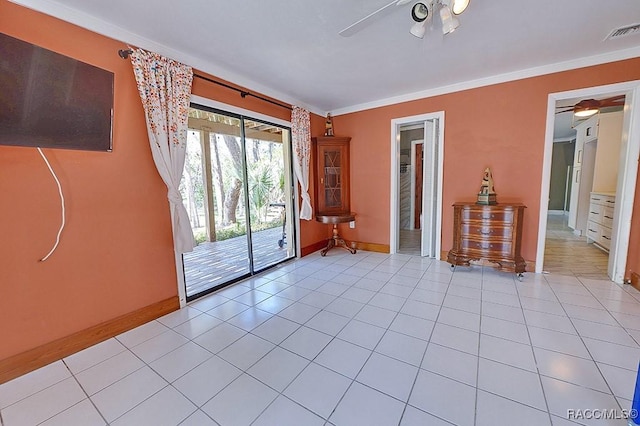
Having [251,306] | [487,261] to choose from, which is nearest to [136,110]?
[251,306]

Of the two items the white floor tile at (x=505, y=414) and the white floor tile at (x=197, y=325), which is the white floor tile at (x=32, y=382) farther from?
the white floor tile at (x=505, y=414)

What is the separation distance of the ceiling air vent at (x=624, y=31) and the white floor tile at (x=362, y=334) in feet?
10.8

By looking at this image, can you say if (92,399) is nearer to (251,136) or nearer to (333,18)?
(333,18)

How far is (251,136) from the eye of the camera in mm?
4332

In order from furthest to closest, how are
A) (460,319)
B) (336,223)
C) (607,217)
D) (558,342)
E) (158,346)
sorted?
1. (336,223)
2. (607,217)
3. (460,319)
4. (158,346)
5. (558,342)

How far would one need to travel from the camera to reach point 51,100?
5.37ft

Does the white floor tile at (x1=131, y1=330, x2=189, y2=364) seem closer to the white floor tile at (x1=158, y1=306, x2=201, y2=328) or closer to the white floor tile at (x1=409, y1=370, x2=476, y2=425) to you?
the white floor tile at (x1=158, y1=306, x2=201, y2=328)

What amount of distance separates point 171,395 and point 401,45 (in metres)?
3.23

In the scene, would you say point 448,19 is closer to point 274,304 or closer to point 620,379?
point 620,379

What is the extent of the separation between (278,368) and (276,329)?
0.46 meters

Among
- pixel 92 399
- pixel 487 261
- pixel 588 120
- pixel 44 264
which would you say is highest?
pixel 588 120

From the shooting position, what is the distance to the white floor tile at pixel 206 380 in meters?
1.48

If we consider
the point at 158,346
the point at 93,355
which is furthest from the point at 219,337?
the point at 93,355

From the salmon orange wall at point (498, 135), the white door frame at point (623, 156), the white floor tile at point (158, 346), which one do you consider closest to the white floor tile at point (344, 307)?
the white floor tile at point (158, 346)
